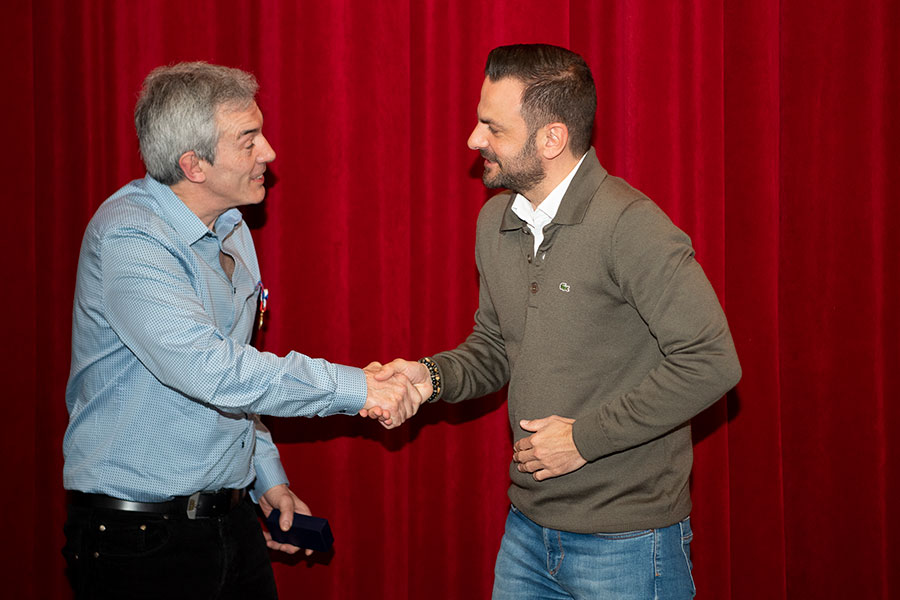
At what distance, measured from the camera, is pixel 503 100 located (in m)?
2.11

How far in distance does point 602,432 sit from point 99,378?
1.22 meters

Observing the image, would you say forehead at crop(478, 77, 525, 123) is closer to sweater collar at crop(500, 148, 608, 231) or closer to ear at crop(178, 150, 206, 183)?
sweater collar at crop(500, 148, 608, 231)

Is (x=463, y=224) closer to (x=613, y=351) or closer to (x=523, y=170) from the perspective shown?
(x=523, y=170)

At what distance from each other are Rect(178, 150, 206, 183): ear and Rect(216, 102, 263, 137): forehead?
103 mm

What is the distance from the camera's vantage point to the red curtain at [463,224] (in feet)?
8.87

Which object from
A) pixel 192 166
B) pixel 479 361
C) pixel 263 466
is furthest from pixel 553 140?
pixel 263 466

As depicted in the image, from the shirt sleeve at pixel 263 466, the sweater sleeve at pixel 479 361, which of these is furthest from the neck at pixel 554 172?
the shirt sleeve at pixel 263 466

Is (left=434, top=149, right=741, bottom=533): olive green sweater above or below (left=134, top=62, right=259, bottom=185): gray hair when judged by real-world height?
below

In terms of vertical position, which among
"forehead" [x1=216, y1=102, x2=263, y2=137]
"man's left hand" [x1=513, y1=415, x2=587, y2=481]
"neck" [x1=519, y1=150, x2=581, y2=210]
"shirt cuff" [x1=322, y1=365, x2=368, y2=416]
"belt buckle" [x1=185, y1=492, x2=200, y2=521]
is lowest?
"belt buckle" [x1=185, y1=492, x2=200, y2=521]

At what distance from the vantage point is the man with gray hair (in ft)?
6.31

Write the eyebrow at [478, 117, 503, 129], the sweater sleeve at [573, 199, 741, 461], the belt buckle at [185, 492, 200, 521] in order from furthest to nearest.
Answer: the eyebrow at [478, 117, 503, 129], the belt buckle at [185, 492, 200, 521], the sweater sleeve at [573, 199, 741, 461]

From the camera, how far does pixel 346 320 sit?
277 cm

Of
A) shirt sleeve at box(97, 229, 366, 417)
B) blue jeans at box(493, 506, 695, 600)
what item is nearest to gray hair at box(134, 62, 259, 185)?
shirt sleeve at box(97, 229, 366, 417)

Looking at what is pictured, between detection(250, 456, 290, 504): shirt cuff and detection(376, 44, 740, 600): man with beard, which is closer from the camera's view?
detection(376, 44, 740, 600): man with beard
